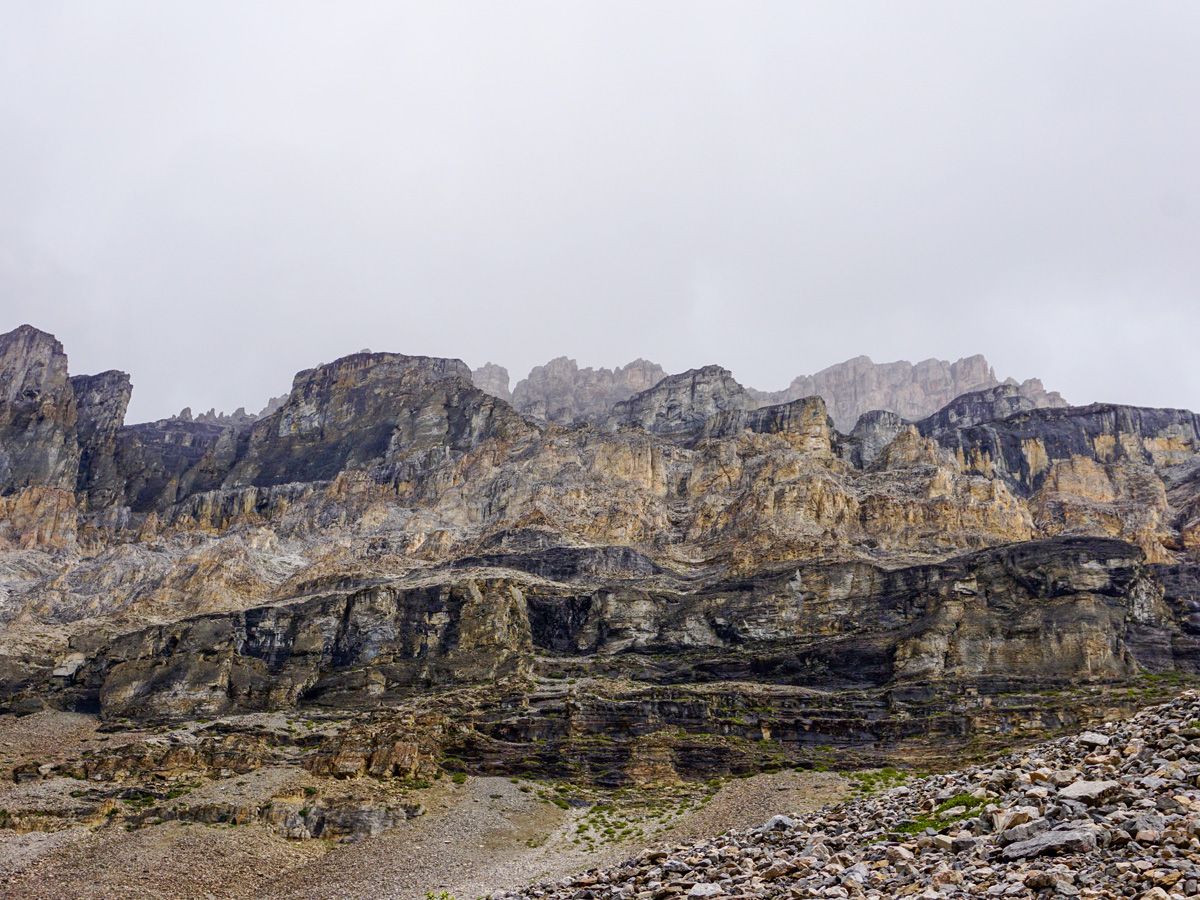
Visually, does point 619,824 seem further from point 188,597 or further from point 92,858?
point 188,597

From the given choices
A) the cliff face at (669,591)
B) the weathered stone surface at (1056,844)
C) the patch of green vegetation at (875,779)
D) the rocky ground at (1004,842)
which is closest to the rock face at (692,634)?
the cliff face at (669,591)

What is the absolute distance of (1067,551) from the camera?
116 metres

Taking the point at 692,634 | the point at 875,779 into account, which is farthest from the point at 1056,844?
the point at 692,634

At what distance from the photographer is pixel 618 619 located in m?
128

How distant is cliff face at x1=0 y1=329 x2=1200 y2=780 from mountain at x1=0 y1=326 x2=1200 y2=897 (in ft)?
1.55

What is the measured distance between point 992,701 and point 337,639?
274 feet

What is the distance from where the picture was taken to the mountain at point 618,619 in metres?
88.9

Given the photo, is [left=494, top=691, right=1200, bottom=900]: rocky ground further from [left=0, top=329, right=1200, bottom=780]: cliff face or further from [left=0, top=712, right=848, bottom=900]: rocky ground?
[left=0, top=329, right=1200, bottom=780]: cliff face

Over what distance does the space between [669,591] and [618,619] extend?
1028 centimetres

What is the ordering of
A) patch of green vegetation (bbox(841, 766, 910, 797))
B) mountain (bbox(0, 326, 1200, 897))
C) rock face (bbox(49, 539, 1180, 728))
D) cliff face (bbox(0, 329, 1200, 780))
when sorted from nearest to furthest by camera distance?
1. patch of green vegetation (bbox(841, 766, 910, 797))
2. mountain (bbox(0, 326, 1200, 897))
3. cliff face (bbox(0, 329, 1200, 780))
4. rock face (bbox(49, 539, 1180, 728))

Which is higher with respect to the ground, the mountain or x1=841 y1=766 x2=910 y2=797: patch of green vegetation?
the mountain

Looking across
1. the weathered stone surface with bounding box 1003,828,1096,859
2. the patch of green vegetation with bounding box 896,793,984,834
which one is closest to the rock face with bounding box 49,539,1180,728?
the patch of green vegetation with bounding box 896,793,984,834

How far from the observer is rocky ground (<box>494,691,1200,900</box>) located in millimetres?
19719

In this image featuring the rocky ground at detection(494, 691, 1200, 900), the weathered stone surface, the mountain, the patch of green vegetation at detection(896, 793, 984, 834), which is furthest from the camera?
the mountain
